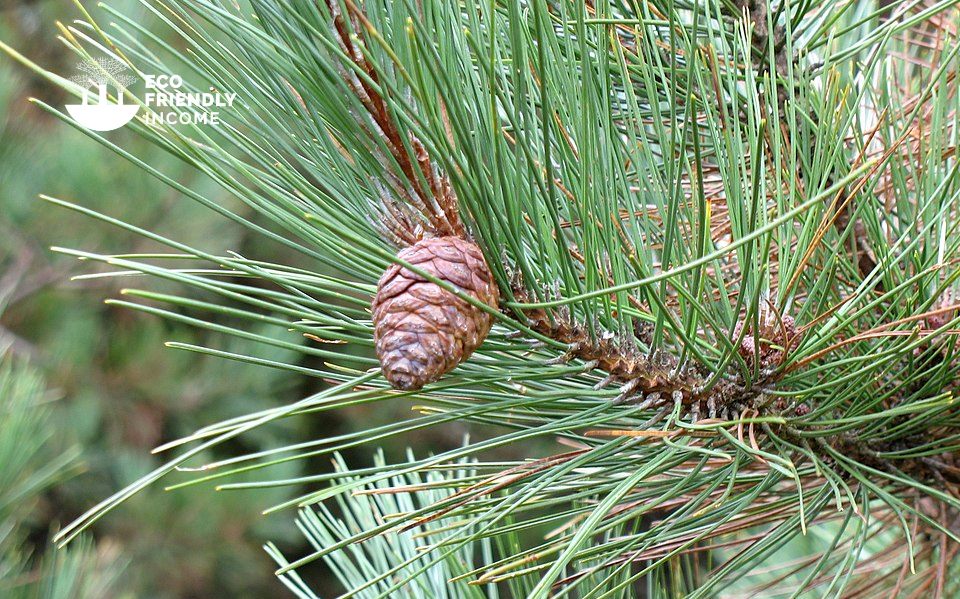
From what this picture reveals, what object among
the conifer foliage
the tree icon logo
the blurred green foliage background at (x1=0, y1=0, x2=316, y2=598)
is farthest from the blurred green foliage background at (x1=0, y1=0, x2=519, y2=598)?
the conifer foliage

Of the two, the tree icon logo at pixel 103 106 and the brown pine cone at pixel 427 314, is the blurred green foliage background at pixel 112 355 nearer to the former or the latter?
the tree icon logo at pixel 103 106

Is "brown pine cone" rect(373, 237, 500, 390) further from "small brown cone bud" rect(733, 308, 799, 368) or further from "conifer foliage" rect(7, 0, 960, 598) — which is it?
"small brown cone bud" rect(733, 308, 799, 368)

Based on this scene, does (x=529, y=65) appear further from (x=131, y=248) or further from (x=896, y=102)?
(x=131, y=248)

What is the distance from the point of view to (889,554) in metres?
0.56

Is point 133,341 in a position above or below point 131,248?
below

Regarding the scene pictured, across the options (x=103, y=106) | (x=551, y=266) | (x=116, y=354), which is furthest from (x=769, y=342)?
(x=116, y=354)

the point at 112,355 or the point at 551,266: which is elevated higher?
the point at 551,266

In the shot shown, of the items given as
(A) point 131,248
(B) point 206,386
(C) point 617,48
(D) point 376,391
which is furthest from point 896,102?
(B) point 206,386

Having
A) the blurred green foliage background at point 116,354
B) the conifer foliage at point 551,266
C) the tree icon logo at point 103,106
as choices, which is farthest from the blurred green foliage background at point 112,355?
the conifer foliage at point 551,266

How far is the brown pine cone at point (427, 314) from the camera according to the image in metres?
0.27

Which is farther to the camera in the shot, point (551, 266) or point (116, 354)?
point (116, 354)

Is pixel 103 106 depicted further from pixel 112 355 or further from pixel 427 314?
pixel 112 355

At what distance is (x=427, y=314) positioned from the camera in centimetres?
27

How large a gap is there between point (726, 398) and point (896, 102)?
0.29m
